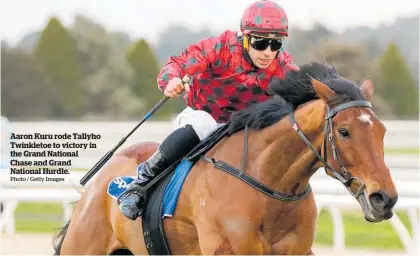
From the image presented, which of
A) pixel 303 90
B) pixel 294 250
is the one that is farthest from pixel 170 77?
pixel 294 250

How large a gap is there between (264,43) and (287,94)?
356 millimetres

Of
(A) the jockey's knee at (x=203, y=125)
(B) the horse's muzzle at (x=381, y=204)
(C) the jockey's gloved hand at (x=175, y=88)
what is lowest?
(B) the horse's muzzle at (x=381, y=204)

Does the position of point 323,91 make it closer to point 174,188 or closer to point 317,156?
point 317,156

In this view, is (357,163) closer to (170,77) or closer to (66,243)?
(170,77)

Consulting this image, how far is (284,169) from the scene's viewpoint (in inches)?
158

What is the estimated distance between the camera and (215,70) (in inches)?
174

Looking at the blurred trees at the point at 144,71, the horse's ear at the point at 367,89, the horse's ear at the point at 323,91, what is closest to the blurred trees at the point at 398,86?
the blurred trees at the point at 144,71

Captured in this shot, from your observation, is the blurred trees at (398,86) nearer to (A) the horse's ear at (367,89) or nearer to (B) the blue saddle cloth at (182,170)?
(B) the blue saddle cloth at (182,170)

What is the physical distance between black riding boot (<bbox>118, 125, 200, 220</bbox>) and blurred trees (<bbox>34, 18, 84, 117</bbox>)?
17.6 m

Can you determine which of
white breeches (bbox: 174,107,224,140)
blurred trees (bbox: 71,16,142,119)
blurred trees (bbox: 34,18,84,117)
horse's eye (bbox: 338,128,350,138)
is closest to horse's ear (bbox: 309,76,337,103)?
horse's eye (bbox: 338,128,350,138)

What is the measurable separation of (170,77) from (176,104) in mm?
18487

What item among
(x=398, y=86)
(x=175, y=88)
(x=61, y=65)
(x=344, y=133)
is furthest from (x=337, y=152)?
(x=61, y=65)

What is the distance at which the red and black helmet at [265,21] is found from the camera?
13.9 ft

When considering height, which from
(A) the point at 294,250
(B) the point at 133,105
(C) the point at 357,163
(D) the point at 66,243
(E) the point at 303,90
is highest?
(E) the point at 303,90
